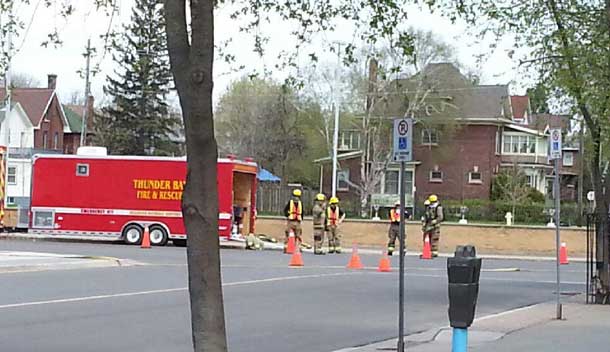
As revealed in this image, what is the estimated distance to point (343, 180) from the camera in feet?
218

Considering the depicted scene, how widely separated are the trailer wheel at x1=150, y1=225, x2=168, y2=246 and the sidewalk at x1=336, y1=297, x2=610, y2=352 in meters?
19.6

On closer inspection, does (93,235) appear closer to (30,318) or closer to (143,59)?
(30,318)

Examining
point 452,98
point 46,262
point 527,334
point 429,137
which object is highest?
point 452,98

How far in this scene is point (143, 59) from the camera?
31.4ft

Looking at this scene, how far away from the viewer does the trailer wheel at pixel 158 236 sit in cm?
3566

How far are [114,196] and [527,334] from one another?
23.7m

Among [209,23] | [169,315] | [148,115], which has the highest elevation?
[148,115]

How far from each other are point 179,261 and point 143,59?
62.3ft

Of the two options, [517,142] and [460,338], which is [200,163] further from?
[517,142]

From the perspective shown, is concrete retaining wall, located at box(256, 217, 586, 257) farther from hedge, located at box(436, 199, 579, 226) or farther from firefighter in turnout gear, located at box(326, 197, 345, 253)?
hedge, located at box(436, 199, 579, 226)

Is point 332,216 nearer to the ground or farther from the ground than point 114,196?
nearer to the ground

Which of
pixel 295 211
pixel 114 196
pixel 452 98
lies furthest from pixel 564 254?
pixel 452 98

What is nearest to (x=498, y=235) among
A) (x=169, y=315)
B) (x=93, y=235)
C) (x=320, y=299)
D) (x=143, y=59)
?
(x=93, y=235)

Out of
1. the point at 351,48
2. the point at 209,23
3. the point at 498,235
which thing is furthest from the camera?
the point at 498,235
